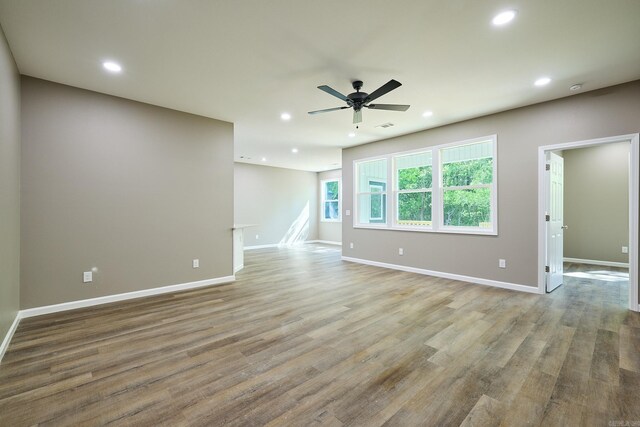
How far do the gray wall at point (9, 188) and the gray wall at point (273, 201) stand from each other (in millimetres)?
5727

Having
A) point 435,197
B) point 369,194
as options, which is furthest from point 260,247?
point 435,197

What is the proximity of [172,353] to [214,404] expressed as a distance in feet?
2.88

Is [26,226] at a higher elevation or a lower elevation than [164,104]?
lower

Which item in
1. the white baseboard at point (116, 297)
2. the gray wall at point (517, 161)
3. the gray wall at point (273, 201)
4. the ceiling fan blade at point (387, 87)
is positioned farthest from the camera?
the gray wall at point (273, 201)

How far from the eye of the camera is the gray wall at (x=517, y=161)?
3.54 metres

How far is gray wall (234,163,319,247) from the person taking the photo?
9102 mm

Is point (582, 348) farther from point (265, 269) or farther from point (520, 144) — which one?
point (265, 269)

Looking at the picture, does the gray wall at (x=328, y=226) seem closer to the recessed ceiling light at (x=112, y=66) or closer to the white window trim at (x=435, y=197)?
the white window trim at (x=435, y=197)

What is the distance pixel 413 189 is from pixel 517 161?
6.00 feet

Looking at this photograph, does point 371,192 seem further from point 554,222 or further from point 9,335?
point 9,335

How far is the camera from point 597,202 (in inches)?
237

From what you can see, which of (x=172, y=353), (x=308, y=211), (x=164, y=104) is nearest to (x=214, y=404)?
(x=172, y=353)

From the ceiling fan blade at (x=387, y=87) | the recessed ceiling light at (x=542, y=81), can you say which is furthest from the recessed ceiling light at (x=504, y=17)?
the recessed ceiling light at (x=542, y=81)

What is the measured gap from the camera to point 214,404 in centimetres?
176
